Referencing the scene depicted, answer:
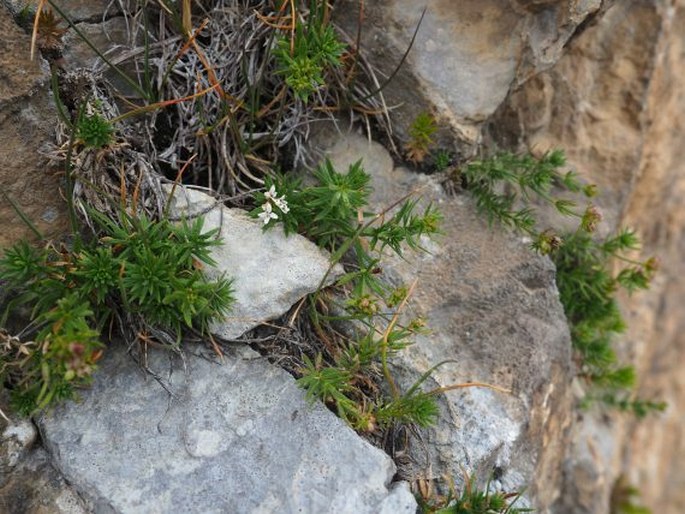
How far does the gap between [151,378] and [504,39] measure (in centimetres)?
261

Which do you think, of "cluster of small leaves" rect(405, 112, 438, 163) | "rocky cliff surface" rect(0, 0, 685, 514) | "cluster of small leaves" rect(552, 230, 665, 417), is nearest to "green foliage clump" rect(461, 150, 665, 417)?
"cluster of small leaves" rect(552, 230, 665, 417)

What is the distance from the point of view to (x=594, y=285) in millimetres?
4430

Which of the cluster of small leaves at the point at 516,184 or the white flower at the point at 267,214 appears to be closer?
the white flower at the point at 267,214

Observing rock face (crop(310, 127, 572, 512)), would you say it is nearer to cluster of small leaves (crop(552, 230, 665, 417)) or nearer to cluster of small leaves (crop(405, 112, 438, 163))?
cluster of small leaves (crop(405, 112, 438, 163))

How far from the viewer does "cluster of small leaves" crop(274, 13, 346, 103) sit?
3.52 meters

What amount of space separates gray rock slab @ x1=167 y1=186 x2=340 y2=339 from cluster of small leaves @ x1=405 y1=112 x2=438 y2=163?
91 centimetres

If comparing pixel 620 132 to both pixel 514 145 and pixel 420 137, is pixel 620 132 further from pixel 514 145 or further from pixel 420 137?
pixel 420 137

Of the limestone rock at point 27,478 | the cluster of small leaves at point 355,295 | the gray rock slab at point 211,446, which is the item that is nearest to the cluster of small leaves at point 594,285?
the cluster of small leaves at point 355,295

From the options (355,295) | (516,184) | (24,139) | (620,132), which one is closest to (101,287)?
(24,139)

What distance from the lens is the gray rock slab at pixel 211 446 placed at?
10.2 feet

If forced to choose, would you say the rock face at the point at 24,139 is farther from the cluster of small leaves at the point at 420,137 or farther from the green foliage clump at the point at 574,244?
the green foliage clump at the point at 574,244

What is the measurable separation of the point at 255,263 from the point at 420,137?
3.99ft

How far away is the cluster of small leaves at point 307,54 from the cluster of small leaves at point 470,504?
199cm

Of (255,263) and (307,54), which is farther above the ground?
(307,54)
